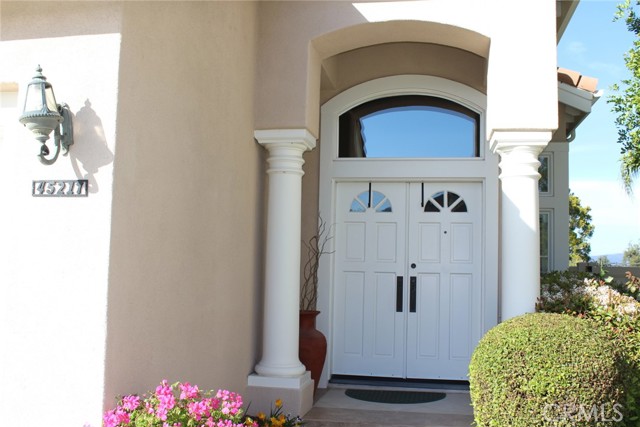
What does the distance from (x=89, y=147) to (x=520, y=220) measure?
3.80m

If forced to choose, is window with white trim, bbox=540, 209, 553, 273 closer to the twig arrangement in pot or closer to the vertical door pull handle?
the vertical door pull handle

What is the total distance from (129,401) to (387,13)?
4.15 m

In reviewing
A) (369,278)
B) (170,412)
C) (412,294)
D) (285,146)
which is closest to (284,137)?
(285,146)

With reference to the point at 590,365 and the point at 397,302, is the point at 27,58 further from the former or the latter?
the point at 397,302

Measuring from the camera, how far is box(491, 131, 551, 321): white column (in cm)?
569

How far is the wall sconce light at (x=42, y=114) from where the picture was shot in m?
3.58

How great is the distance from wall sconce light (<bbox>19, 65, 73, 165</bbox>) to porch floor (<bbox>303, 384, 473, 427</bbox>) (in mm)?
3543

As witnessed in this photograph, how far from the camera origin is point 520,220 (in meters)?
5.76

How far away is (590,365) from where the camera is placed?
4402 mm

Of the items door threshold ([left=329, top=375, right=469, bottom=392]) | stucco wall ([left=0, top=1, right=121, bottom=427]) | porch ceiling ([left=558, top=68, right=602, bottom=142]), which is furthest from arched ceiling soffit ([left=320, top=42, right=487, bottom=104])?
stucco wall ([left=0, top=1, right=121, bottom=427])

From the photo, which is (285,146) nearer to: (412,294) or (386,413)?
(412,294)

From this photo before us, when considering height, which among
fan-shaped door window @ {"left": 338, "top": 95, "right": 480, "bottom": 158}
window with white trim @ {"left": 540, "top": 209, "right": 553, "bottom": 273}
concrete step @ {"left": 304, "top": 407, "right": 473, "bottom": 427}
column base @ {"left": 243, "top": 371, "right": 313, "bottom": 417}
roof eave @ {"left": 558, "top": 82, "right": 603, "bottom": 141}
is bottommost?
concrete step @ {"left": 304, "top": 407, "right": 473, "bottom": 427}

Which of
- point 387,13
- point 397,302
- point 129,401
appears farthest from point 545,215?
point 129,401

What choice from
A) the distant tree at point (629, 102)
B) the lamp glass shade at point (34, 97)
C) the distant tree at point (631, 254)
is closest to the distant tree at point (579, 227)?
the distant tree at point (631, 254)
